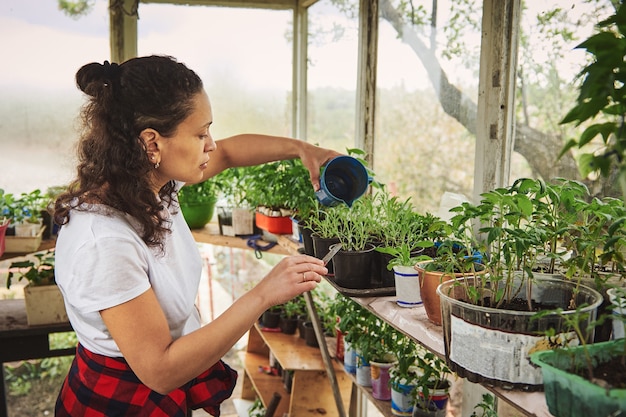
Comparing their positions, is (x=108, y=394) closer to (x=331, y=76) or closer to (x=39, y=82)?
(x=331, y=76)

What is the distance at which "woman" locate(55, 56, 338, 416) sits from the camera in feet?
4.30

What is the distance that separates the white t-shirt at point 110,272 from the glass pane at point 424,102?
1095mm

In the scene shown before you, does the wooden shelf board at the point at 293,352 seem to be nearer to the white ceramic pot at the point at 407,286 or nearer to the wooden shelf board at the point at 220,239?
the wooden shelf board at the point at 220,239

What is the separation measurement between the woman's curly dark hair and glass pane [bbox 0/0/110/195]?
6.40 ft

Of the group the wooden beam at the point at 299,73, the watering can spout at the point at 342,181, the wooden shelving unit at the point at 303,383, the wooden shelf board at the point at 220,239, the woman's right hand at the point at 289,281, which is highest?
the wooden beam at the point at 299,73

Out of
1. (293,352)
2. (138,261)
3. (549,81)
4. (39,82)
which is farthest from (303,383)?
(39,82)

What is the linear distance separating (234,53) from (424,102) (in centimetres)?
162

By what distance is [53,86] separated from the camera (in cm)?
338

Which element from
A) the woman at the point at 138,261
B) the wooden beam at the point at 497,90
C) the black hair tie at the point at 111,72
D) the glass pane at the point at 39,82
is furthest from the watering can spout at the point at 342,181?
the glass pane at the point at 39,82

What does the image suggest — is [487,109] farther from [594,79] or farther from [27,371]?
[27,371]

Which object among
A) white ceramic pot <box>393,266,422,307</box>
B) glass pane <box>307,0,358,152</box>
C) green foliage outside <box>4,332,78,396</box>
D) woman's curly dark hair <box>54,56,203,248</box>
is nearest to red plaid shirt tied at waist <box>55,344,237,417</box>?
woman's curly dark hair <box>54,56,203,248</box>

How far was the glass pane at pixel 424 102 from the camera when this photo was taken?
2.11 meters

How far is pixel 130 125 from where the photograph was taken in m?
1.45

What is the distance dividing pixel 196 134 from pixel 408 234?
72 cm
